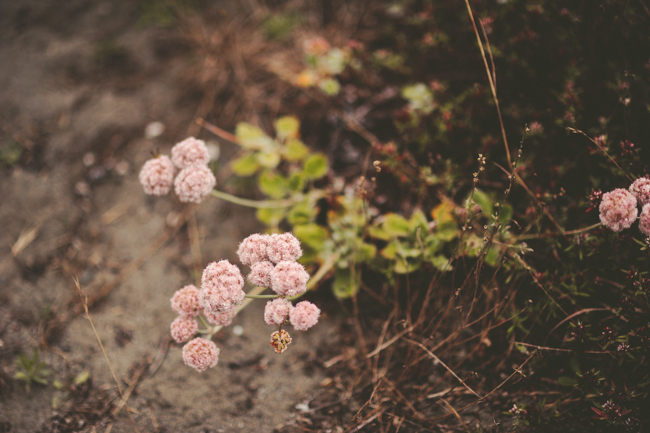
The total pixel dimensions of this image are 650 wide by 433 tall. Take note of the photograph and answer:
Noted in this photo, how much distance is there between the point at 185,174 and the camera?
194cm

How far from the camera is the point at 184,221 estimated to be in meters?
3.03

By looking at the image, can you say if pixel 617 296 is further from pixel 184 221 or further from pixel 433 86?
pixel 184 221

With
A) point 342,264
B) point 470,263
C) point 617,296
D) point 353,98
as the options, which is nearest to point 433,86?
point 353,98

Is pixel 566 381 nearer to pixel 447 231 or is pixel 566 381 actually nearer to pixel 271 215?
pixel 447 231

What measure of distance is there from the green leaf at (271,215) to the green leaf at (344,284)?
574 millimetres

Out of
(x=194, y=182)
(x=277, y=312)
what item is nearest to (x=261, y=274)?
(x=277, y=312)

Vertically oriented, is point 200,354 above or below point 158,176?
below

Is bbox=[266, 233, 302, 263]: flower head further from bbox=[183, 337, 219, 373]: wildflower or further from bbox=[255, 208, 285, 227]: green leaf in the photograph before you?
bbox=[255, 208, 285, 227]: green leaf

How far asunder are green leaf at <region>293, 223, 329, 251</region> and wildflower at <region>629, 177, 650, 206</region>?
5.26 ft

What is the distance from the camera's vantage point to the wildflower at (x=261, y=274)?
1.62 metres

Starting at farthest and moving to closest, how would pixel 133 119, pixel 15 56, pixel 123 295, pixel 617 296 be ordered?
1. pixel 15 56
2. pixel 133 119
3. pixel 123 295
4. pixel 617 296

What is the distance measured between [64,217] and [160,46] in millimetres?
1870

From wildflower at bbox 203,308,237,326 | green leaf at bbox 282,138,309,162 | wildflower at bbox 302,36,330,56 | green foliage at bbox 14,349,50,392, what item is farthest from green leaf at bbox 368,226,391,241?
green foliage at bbox 14,349,50,392

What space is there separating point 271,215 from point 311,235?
37 centimetres
